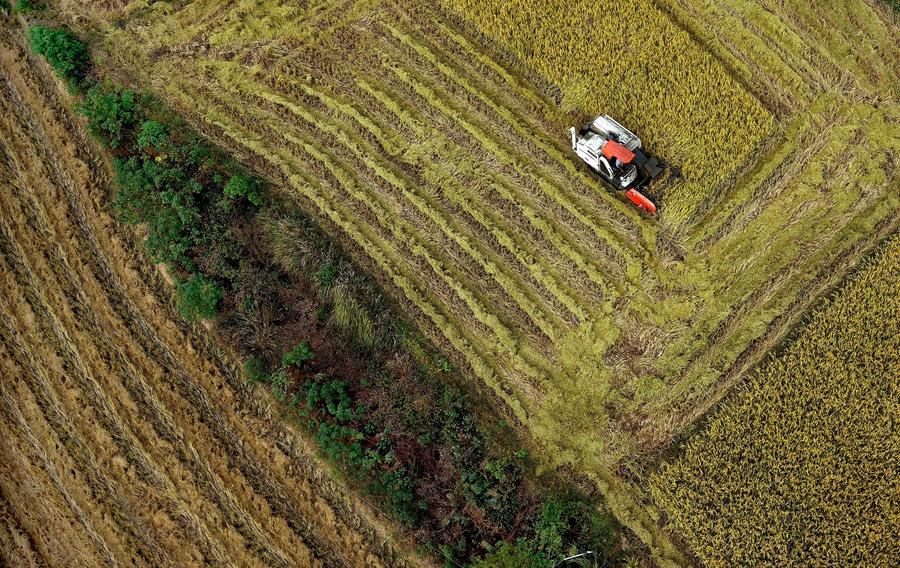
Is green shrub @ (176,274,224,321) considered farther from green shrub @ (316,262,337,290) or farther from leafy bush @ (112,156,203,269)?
green shrub @ (316,262,337,290)

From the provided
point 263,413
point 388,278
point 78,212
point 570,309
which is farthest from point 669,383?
point 78,212

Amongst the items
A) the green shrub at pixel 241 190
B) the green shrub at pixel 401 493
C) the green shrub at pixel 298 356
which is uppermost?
the green shrub at pixel 241 190

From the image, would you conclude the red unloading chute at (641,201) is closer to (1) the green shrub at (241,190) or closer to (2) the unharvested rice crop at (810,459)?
(2) the unharvested rice crop at (810,459)

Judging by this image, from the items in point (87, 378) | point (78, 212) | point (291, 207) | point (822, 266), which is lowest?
point (87, 378)

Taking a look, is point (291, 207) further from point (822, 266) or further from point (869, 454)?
point (869, 454)

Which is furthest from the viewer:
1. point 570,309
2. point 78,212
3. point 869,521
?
point 78,212

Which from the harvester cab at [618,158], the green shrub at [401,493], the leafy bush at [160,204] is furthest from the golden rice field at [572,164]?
the green shrub at [401,493]
